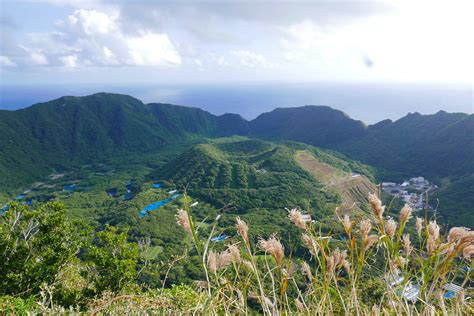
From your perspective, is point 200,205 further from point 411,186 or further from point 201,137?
point 201,137

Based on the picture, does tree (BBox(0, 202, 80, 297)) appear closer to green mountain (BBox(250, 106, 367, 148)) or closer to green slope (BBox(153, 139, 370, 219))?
green slope (BBox(153, 139, 370, 219))

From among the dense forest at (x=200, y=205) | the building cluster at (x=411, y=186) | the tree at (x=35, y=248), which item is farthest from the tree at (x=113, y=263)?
the building cluster at (x=411, y=186)

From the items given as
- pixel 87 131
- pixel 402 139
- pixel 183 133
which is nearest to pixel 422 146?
pixel 402 139

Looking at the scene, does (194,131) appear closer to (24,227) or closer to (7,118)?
(7,118)

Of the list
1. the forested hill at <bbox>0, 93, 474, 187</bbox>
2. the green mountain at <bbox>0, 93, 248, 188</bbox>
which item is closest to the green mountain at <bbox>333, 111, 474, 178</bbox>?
the forested hill at <bbox>0, 93, 474, 187</bbox>

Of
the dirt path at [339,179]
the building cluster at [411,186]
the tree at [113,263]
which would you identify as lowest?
the building cluster at [411,186]

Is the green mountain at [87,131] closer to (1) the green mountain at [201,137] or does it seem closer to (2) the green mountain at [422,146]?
(1) the green mountain at [201,137]

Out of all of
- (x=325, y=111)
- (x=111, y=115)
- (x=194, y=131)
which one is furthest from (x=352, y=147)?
(x=111, y=115)

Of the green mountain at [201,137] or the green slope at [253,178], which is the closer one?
the green slope at [253,178]

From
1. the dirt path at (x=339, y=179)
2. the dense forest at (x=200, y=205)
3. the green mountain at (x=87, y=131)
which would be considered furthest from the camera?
the green mountain at (x=87, y=131)
